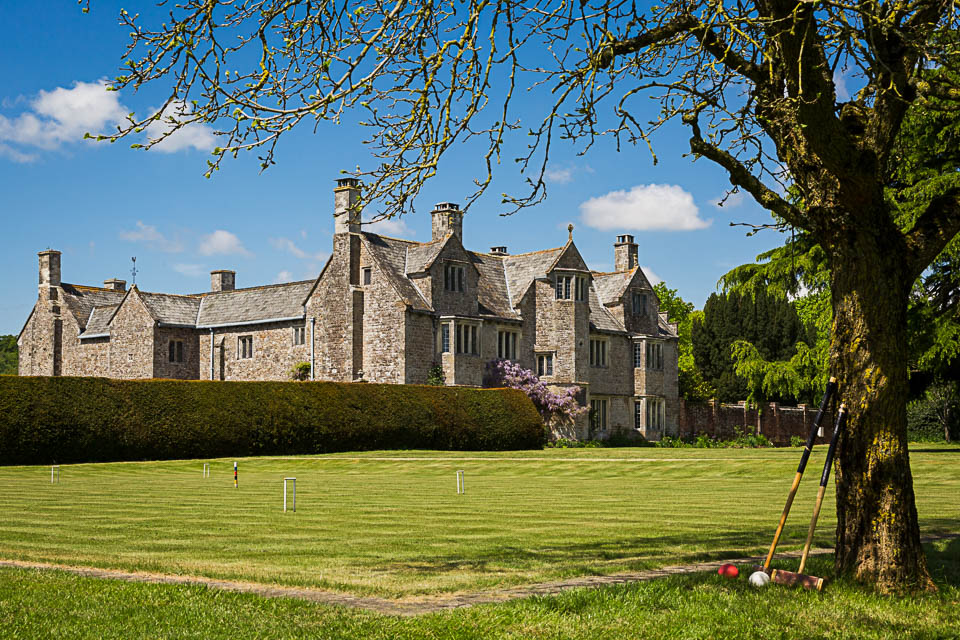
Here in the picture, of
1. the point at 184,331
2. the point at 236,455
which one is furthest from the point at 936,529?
the point at 184,331

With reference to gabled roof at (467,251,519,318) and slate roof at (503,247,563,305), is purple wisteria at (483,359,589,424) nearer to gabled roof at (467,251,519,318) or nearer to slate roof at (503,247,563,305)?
gabled roof at (467,251,519,318)

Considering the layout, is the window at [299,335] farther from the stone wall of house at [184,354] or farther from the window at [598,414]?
the window at [598,414]

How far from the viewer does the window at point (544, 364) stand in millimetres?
51125

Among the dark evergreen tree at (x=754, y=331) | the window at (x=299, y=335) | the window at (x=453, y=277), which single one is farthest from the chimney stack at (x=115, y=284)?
the dark evergreen tree at (x=754, y=331)

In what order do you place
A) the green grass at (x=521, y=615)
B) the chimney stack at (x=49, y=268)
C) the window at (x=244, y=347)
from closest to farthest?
the green grass at (x=521, y=615) < the window at (x=244, y=347) < the chimney stack at (x=49, y=268)

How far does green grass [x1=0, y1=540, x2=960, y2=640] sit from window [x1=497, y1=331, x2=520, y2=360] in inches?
1644

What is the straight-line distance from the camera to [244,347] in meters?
54.7

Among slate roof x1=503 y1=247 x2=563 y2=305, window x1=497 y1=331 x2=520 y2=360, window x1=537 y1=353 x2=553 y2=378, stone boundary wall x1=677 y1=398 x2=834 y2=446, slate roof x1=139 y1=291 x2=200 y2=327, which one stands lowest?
stone boundary wall x1=677 y1=398 x2=834 y2=446

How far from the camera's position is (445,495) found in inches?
794

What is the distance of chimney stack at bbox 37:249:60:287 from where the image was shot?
59794 mm

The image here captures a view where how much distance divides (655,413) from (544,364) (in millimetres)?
8804

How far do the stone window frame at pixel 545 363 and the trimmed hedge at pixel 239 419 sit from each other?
613cm

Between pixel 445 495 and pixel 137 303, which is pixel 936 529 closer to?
pixel 445 495

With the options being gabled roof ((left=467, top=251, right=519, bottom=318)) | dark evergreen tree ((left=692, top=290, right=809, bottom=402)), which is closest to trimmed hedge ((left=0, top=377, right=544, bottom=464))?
gabled roof ((left=467, top=251, right=519, bottom=318))
